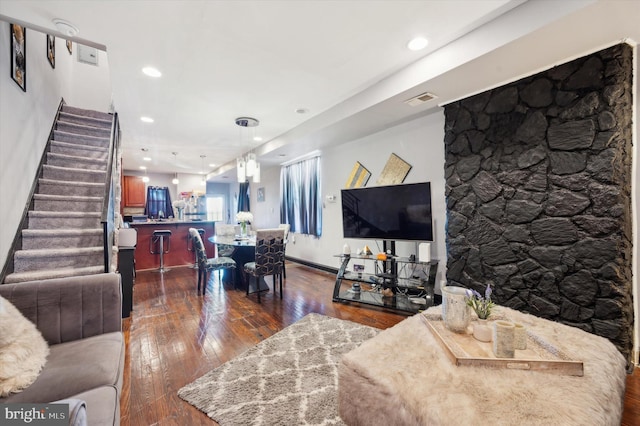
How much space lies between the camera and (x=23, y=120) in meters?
2.71

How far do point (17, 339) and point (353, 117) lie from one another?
3491 mm

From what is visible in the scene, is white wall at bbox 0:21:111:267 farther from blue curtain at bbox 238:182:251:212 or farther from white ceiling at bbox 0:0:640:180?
blue curtain at bbox 238:182:251:212

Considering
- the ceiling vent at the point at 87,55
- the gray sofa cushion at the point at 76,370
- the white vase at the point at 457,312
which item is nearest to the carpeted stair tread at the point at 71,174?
the gray sofa cushion at the point at 76,370

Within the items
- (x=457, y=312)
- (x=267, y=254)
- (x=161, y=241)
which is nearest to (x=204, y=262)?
(x=267, y=254)

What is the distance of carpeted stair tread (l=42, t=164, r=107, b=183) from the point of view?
339 centimetres

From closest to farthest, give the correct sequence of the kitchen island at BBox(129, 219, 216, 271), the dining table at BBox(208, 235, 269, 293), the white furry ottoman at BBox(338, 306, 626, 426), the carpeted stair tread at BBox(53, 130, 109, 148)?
the white furry ottoman at BBox(338, 306, 626, 426), the carpeted stair tread at BBox(53, 130, 109, 148), the dining table at BBox(208, 235, 269, 293), the kitchen island at BBox(129, 219, 216, 271)

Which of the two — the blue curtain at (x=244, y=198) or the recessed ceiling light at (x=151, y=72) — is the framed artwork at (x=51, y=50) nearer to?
the recessed ceiling light at (x=151, y=72)

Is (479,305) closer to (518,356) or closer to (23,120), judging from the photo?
(518,356)

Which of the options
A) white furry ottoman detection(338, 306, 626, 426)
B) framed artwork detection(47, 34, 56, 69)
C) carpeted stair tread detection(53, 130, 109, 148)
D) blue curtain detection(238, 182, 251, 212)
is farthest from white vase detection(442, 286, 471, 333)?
blue curtain detection(238, 182, 251, 212)

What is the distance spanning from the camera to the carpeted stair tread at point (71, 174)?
3387 mm

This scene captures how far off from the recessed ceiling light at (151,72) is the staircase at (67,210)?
70.1 inches

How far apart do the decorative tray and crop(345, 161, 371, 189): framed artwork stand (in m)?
3.24

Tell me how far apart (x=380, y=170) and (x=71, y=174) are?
173 inches

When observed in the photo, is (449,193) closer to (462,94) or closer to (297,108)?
(462,94)
